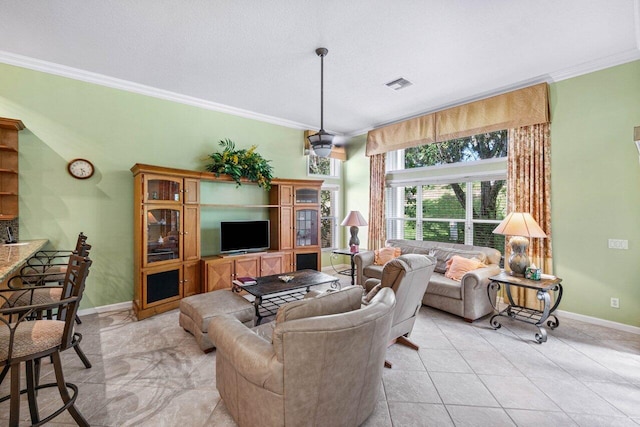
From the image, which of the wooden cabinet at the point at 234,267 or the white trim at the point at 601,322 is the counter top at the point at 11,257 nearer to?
the wooden cabinet at the point at 234,267

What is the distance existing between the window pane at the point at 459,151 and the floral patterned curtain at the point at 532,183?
13.7 inches

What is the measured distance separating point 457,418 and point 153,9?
4.16 metres

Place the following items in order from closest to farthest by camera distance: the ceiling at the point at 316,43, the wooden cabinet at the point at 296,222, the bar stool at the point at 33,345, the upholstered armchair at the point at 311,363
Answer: the upholstered armchair at the point at 311,363 < the bar stool at the point at 33,345 < the ceiling at the point at 316,43 < the wooden cabinet at the point at 296,222

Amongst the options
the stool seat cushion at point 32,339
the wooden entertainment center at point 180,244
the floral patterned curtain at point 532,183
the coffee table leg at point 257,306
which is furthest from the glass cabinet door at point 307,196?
the stool seat cushion at point 32,339

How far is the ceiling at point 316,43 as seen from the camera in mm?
2578

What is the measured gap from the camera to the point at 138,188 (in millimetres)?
3814

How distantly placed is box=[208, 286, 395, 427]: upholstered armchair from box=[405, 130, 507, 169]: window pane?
12.6 feet

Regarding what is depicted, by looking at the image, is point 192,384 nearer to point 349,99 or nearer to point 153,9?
point 153,9

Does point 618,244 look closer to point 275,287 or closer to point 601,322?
point 601,322

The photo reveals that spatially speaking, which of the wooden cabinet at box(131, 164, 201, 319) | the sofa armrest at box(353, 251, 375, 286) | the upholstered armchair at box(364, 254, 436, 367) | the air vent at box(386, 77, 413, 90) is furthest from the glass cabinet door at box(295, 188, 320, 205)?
the upholstered armchair at box(364, 254, 436, 367)

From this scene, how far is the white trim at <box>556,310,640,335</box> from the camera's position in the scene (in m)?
3.28

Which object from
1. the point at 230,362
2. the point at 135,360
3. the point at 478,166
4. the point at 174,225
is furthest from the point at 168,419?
the point at 478,166

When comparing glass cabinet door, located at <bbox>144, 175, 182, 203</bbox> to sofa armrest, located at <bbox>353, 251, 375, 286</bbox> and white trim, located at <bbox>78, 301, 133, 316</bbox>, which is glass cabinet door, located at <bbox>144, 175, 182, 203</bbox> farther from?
sofa armrest, located at <bbox>353, 251, 375, 286</bbox>

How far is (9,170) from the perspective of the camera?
3.25 m
